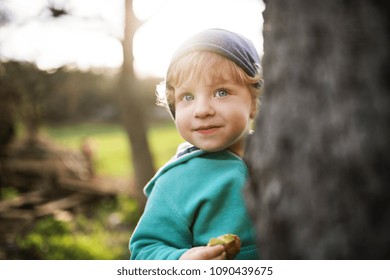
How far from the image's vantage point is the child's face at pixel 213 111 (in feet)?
3.96

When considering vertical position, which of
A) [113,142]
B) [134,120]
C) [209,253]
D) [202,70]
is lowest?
[113,142]

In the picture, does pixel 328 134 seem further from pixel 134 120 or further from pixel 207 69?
pixel 134 120

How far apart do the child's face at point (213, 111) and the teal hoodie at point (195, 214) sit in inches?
3.4

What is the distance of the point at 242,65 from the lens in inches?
48.7

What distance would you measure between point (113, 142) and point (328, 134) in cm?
987

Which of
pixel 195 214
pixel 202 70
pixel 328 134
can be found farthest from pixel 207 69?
pixel 328 134

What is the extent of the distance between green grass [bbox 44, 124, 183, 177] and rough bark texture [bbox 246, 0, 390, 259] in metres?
6.27

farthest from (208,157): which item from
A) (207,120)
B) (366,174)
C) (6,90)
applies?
(6,90)

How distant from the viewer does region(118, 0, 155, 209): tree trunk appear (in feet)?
15.8

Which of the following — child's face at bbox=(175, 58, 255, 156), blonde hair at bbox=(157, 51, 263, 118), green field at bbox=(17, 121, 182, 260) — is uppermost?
blonde hair at bbox=(157, 51, 263, 118)

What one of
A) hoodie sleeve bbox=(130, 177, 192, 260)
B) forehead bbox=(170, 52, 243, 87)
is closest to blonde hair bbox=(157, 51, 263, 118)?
forehead bbox=(170, 52, 243, 87)

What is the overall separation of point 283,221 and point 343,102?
0.85 ft

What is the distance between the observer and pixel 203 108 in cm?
119

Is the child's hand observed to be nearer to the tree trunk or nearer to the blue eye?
the blue eye
